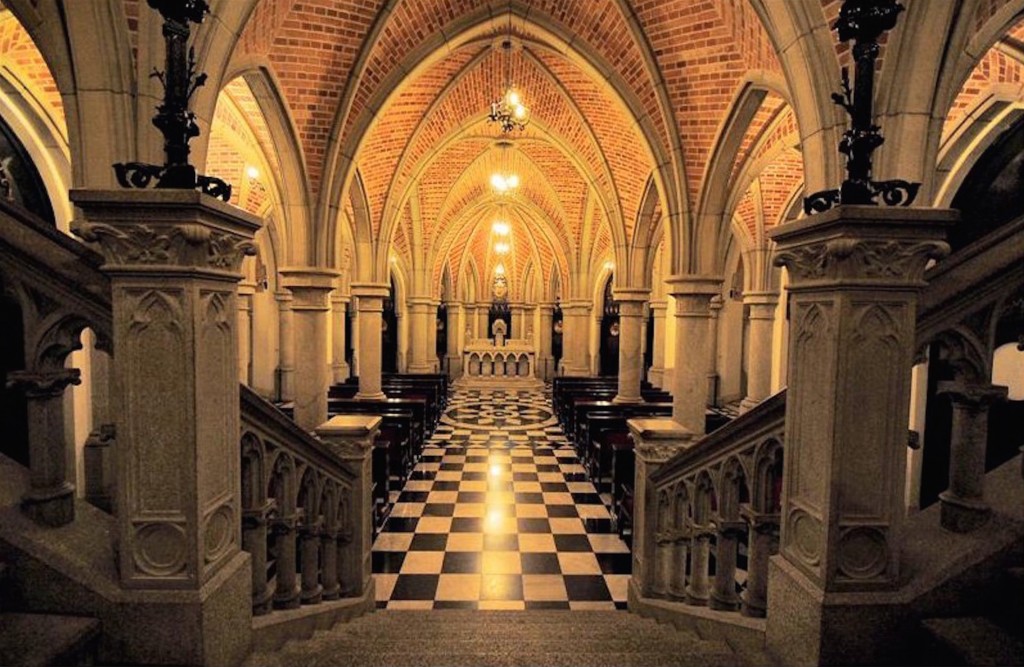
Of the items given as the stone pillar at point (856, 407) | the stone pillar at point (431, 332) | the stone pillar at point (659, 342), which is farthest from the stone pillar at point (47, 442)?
the stone pillar at point (431, 332)

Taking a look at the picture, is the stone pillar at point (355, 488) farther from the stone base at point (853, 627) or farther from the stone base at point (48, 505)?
the stone base at point (853, 627)

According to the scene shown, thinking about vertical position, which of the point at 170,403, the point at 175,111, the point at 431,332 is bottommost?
the point at 431,332

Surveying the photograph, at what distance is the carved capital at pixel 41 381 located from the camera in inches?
68.6

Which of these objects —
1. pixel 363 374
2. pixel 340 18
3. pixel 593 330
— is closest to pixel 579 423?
pixel 363 374

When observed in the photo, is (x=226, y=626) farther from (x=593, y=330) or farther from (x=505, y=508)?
(x=593, y=330)

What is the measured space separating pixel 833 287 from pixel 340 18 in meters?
6.83

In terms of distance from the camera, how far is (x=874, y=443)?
6.17 ft

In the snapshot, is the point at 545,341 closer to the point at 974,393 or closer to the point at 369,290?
the point at 369,290

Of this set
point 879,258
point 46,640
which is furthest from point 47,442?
point 879,258

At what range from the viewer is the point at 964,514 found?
2.00 metres

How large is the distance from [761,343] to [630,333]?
3.26m

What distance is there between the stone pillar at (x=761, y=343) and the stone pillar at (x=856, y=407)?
11548 mm

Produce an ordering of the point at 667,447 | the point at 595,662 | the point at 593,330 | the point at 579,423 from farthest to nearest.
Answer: the point at 593,330 → the point at 579,423 → the point at 667,447 → the point at 595,662

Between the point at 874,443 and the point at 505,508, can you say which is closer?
the point at 874,443
